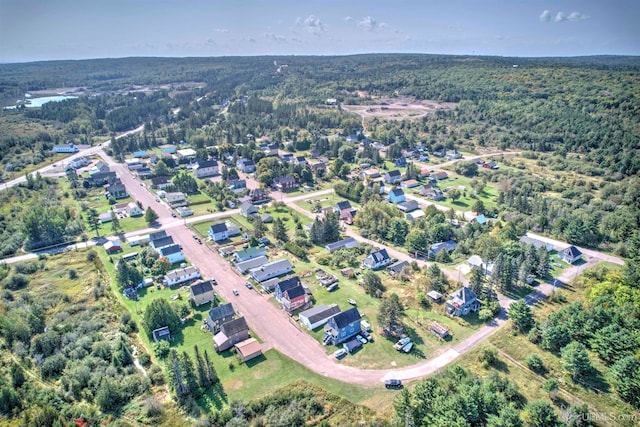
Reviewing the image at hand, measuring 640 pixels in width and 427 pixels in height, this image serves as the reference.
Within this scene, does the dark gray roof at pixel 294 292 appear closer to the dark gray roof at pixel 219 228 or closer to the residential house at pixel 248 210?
the dark gray roof at pixel 219 228

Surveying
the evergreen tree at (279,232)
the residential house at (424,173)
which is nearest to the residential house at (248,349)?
the evergreen tree at (279,232)

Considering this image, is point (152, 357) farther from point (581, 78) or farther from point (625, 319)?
point (581, 78)

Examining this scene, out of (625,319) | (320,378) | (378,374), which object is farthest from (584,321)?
(320,378)

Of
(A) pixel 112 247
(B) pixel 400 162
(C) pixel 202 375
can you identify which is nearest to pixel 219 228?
(A) pixel 112 247

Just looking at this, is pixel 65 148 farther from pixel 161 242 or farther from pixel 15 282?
pixel 161 242

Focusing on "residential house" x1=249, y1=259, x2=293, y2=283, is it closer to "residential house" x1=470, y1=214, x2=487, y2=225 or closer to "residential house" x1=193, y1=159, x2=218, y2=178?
"residential house" x1=470, y1=214, x2=487, y2=225

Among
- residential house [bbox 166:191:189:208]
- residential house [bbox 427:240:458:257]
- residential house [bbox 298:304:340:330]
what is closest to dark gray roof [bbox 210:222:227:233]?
residential house [bbox 166:191:189:208]
